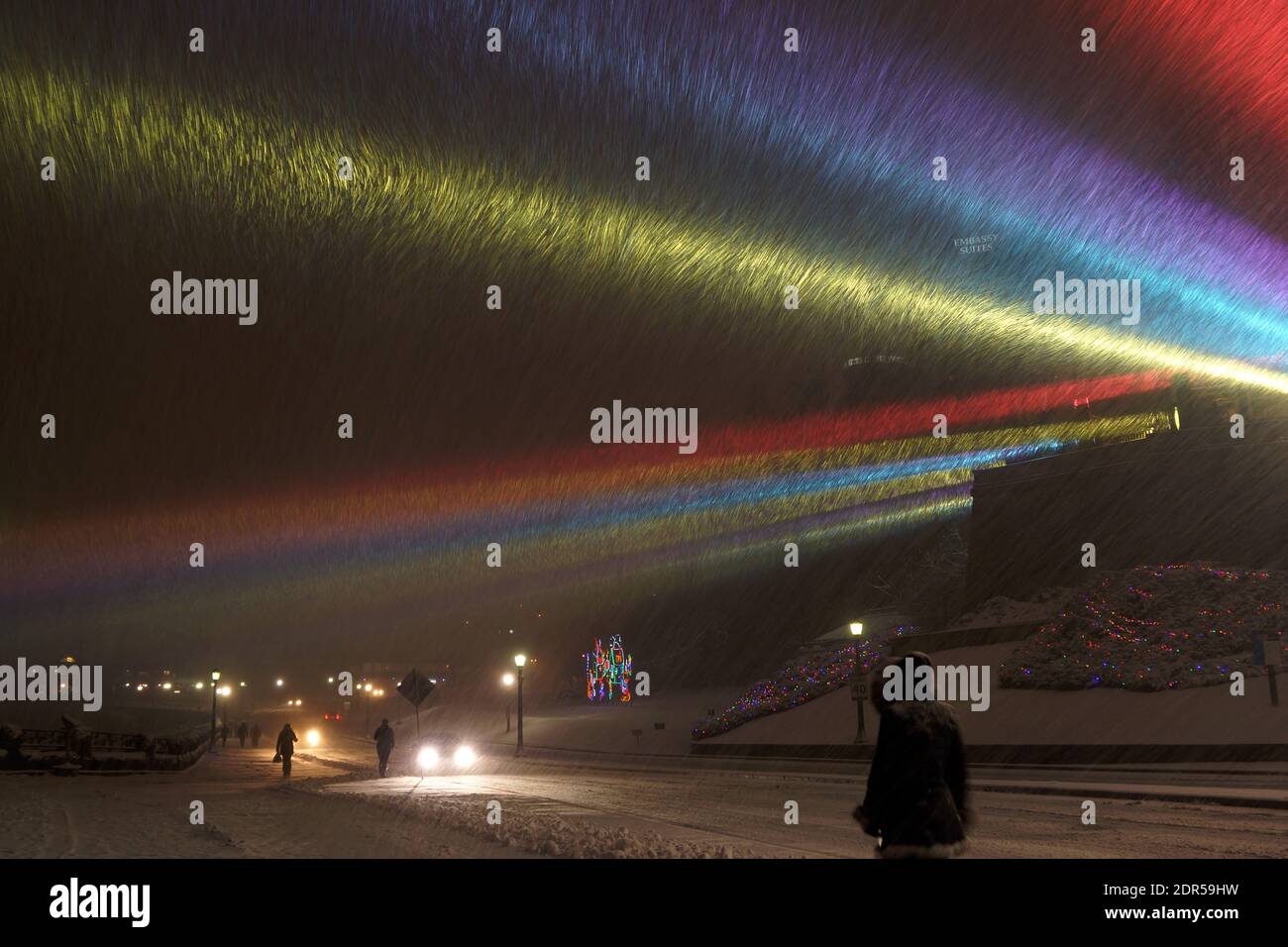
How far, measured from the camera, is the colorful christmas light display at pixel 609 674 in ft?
229

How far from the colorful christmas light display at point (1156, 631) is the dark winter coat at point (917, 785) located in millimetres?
27523

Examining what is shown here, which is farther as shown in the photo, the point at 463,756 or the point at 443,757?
the point at 443,757

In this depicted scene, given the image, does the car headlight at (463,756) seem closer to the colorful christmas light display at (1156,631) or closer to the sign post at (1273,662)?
the colorful christmas light display at (1156,631)

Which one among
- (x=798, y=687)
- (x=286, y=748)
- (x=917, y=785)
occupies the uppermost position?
(x=917, y=785)

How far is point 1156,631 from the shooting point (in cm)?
3419

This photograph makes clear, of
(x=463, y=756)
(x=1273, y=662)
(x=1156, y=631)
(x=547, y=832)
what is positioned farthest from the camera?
(x=463, y=756)

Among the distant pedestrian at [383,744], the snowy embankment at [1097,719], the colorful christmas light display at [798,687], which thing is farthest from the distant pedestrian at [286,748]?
the colorful christmas light display at [798,687]

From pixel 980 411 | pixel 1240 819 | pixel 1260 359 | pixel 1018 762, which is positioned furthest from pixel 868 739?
pixel 980 411

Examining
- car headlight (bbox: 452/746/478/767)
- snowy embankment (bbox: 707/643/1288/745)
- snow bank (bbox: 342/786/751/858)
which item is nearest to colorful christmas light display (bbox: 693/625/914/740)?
snowy embankment (bbox: 707/643/1288/745)

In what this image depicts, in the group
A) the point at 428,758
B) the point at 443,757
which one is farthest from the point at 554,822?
the point at 443,757

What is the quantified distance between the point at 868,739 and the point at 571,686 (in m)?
53.0

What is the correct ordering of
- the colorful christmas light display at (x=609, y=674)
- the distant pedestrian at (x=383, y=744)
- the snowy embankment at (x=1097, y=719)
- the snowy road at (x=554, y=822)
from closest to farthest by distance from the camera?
the snowy road at (x=554, y=822), the snowy embankment at (x=1097, y=719), the distant pedestrian at (x=383, y=744), the colorful christmas light display at (x=609, y=674)

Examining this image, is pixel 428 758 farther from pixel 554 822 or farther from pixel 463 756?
pixel 554 822
